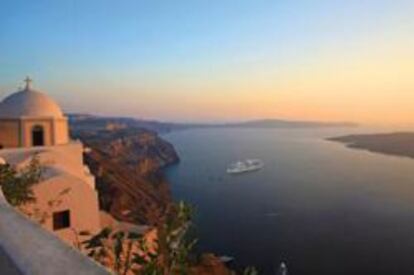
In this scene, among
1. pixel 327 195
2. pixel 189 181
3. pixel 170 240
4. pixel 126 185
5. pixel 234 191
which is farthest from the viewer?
pixel 189 181

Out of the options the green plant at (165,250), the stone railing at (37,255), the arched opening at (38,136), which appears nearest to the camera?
the stone railing at (37,255)

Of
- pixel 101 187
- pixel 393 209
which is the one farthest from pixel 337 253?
pixel 101 187

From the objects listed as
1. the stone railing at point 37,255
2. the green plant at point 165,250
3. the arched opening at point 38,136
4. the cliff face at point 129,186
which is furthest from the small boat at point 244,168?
the stone railing at point 37,255

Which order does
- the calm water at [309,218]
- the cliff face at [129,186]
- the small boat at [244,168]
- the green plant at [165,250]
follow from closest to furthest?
1. the green plant at [165,250]
2. the calm water at [309,218]
3. the cliff face at [129,186]
4. the small boat at [244,168]

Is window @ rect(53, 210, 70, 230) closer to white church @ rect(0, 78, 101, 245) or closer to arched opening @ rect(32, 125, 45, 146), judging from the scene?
white church @ rect(0, 78, 101, 245)

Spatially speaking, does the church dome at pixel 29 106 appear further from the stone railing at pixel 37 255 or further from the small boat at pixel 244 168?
the small boat at pixel 244 168

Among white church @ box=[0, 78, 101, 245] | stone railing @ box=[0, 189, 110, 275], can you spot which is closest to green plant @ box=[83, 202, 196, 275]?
stone railing @ box=[0, 189, 110, 275]

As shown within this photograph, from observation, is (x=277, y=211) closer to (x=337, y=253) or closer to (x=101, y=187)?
(x=337, y=253)
